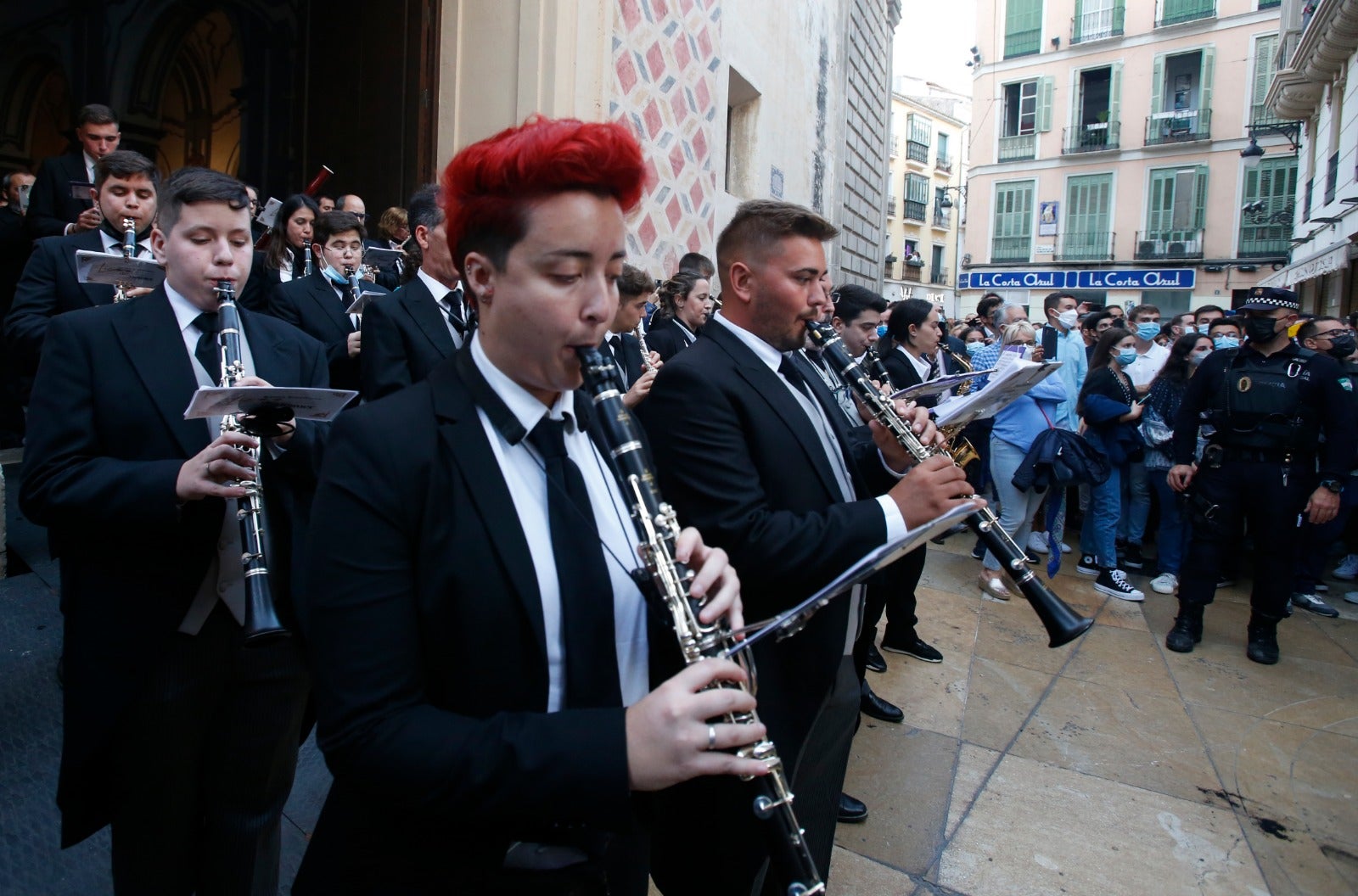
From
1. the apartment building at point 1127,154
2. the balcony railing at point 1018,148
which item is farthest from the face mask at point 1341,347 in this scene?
the balcony railing at point 1018,148

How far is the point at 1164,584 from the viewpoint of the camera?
21.1 ft

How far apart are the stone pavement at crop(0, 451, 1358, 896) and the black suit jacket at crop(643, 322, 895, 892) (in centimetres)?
119

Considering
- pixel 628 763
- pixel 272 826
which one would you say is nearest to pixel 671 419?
pixel 628 763

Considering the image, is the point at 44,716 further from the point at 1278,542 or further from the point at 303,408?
the point at 1278,542

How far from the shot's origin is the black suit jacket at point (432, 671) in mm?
1096

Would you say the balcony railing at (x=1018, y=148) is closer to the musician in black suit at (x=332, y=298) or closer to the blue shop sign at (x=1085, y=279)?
the blue shop sign at (x=1085, y=279)

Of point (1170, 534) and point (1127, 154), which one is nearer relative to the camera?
point (1170, 534)

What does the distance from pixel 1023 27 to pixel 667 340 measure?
29764 millimetres

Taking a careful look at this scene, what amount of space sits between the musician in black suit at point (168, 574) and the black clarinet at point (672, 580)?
0.96 metres

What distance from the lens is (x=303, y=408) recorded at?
A: 1.94m

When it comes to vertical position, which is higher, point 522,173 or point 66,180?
point 66,180

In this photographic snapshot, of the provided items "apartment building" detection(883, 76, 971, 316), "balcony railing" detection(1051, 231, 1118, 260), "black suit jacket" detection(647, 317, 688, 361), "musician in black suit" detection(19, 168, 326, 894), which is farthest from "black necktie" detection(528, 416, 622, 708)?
"apartment building" detection(883, 76, 971, 316)

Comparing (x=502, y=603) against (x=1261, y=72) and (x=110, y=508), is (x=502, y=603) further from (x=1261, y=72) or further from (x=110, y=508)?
(x=1261, y=72)

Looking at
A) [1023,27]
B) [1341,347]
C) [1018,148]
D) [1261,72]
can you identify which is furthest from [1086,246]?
[1341,347]
